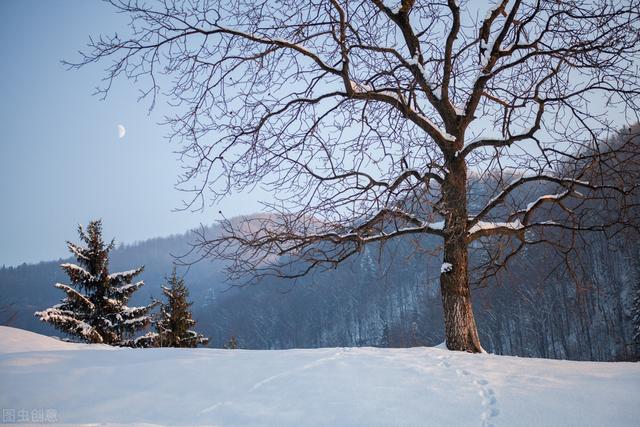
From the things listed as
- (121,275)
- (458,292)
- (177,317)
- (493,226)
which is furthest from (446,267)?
(177,317)

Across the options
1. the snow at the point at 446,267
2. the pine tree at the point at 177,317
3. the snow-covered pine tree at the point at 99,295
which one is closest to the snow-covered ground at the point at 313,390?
the snow at the point at 446,267

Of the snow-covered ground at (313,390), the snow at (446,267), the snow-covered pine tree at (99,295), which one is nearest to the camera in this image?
the snow-covered ground at (313,390)

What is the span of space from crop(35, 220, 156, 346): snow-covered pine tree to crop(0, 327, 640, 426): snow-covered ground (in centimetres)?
1406

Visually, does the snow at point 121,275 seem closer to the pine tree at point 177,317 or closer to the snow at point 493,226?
the pine tree at point 177,317

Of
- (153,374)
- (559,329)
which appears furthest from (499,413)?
(559,329)

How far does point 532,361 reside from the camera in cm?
392

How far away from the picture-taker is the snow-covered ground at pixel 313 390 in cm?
250

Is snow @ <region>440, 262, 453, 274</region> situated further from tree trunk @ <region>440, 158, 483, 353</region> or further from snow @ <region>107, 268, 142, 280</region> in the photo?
snow @ <region>107, 268, 142, 280</region>

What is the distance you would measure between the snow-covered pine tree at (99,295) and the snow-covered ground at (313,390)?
14.1 metres

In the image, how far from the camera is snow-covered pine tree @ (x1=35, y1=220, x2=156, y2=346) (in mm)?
16172

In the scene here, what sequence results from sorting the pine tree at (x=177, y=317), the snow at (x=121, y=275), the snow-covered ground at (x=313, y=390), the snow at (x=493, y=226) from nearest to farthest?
the snow-covered ground at (x=313, y=390)
the snow at (x=493, y=226)
the snow at (x=121, y=275)
the pine tree at (x=177, y=317)

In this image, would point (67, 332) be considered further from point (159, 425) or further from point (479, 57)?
point (479, 57)

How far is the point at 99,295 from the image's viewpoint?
55.4 feet

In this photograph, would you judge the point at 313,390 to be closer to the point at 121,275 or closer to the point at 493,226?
the point at 493,226
